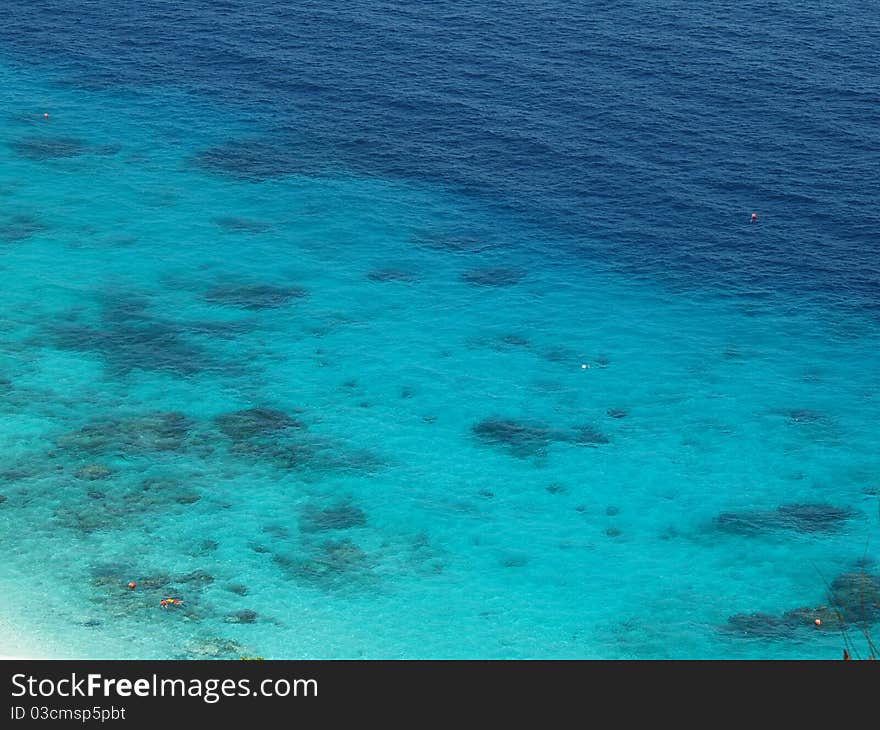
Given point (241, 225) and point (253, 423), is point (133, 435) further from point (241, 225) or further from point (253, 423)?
point (241, 225)

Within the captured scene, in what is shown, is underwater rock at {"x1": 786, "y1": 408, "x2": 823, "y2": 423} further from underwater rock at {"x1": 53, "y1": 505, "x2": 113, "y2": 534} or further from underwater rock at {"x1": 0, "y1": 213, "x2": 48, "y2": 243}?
underwater rock at {"x1": 0, "y1": 213, "x2": 48, "y2": 243}

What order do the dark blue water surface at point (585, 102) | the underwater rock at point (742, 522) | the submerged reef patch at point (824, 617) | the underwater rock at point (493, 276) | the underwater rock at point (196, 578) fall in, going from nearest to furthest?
the submerged reef patch at point (824, 617) → the underwater rock at point (196, 578) → the underwater rock at point (742, 522) → the underwater rock at point (493, 276) → the dark blue water surface at point (585, 102)

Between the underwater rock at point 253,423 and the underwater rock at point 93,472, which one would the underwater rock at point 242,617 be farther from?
the underwater rock at point 253,423

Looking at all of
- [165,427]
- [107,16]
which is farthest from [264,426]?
[107,16]

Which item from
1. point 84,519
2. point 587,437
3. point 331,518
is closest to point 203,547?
point 84,519

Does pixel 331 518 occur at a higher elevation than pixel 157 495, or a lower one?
lower

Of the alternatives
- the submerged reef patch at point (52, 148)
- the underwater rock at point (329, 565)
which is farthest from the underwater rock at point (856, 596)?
the submerged reef patch at point (52, 148)
